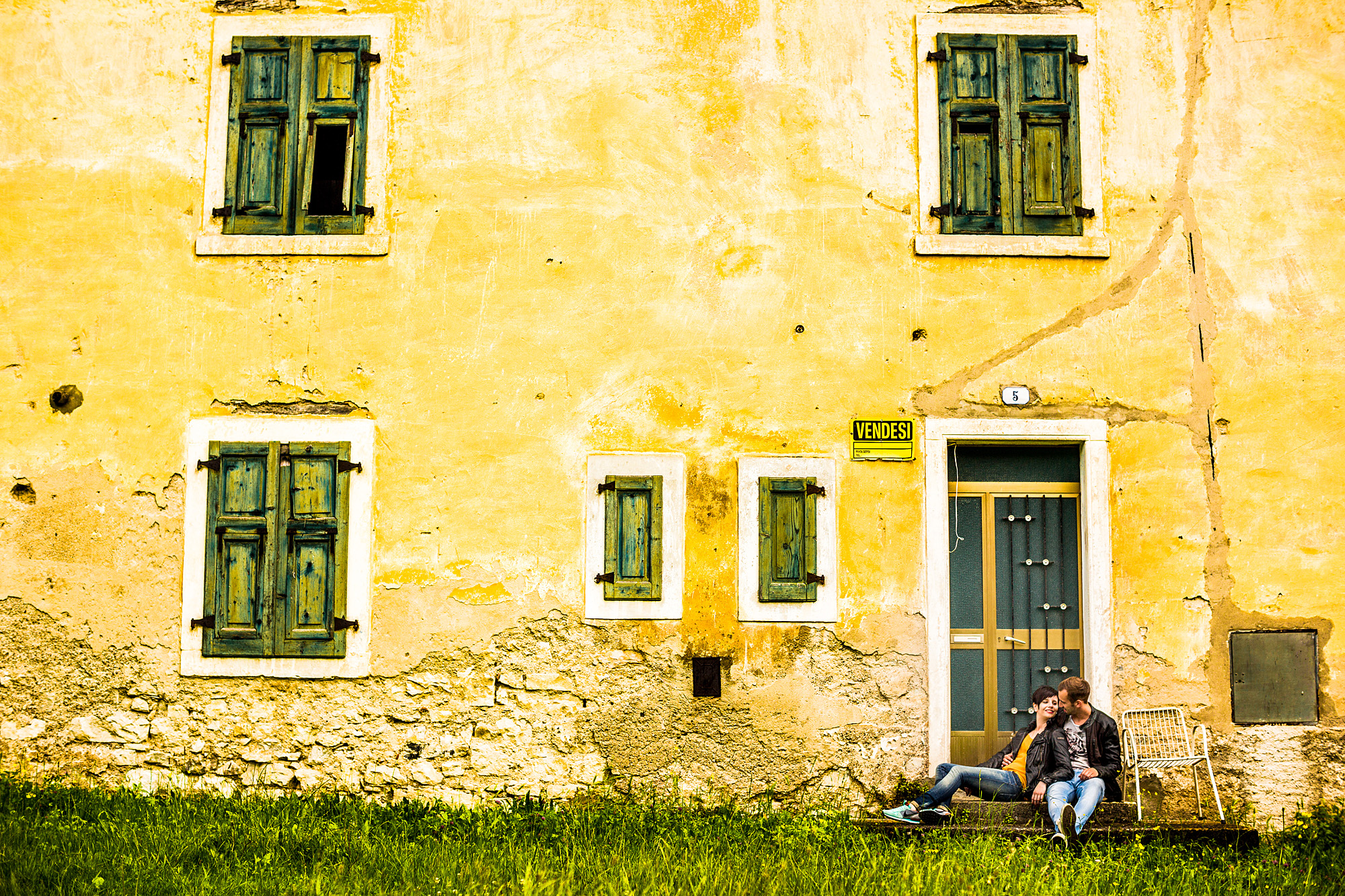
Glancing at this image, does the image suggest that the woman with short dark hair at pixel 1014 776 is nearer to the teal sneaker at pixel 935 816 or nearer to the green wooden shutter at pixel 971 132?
the teal sneaker at pixel 935 816

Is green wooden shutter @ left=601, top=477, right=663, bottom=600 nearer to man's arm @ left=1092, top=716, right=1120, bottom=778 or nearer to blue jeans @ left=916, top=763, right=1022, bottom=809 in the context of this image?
blue jeans @ left=916, top=763, right=1022, bottom=809

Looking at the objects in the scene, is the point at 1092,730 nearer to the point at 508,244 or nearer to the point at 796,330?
the point at 796,330

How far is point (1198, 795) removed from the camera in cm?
709

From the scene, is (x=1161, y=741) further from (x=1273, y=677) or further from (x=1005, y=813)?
(x=1005, y=813)

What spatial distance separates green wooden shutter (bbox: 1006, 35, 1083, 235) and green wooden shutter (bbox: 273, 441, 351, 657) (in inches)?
179

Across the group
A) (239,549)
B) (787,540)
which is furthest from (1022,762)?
(239,549)

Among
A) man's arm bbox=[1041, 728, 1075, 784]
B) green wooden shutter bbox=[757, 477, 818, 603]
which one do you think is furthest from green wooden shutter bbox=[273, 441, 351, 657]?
man's arm bbox=[1041, 728, 1075, 784]

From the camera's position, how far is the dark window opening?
7.64m

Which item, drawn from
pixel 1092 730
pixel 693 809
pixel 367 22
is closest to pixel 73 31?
pixel 367 22

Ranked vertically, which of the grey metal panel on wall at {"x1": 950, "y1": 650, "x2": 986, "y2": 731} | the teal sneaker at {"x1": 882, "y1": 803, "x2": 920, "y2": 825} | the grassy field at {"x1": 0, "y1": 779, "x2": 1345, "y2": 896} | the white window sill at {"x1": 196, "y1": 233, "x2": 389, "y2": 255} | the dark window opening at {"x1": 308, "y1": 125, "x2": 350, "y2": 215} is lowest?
the grassy field at {"x1": 0, "y1": 779, "x2": 1345, "y2": 896}

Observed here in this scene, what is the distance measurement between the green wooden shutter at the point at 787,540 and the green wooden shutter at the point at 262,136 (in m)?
3.51

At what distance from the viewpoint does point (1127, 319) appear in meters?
7.49

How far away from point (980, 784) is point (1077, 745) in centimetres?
60

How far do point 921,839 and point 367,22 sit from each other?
5986 mm
